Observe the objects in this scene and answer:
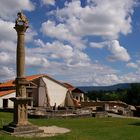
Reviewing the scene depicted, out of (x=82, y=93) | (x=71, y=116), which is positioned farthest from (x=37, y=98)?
(x=71, y=116)

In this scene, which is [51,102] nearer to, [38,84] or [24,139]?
[38,84]

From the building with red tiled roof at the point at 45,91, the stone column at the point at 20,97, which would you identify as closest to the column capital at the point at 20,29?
the stone column at the point at 20,97

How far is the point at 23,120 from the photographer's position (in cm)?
2306

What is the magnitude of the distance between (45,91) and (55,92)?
2924 mm

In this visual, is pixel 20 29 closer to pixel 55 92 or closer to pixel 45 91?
pixel 45 91

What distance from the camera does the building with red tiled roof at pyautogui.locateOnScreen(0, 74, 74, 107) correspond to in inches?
2471

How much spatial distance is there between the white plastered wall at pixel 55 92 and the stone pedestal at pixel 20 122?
136 ft

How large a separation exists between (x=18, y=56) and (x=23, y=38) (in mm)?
1248

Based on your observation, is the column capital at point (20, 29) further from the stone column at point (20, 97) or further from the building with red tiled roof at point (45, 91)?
the building with red tiled roof at point (45, 91)

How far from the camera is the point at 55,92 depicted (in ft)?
217

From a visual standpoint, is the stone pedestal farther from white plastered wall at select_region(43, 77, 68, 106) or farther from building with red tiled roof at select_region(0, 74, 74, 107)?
white plastered wall at select_region(43, 77, 68, 106)

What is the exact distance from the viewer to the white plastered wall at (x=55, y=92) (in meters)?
65.1

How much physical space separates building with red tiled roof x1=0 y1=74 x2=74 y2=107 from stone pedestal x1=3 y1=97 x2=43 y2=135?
36951 millimetres

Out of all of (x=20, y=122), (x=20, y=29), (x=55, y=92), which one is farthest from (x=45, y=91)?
(x=20, y=122)
